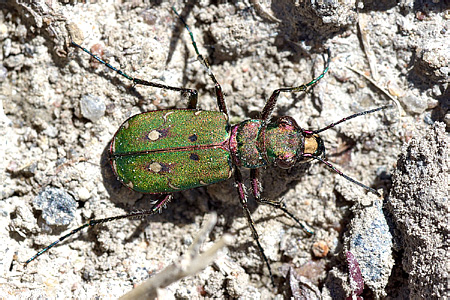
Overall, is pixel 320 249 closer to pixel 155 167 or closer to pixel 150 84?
pixel 155 167

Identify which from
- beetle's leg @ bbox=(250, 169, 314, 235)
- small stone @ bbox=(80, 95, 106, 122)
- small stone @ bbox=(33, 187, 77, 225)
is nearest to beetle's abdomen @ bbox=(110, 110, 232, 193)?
beetle's leg @ bbox=(250, 169, 314, 235)

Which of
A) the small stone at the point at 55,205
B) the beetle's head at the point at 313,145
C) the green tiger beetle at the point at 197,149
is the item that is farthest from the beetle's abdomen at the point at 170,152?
the beetle's head at the point at 313,145

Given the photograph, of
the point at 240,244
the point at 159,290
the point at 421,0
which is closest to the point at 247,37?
the point at 421,0

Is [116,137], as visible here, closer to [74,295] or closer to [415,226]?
[74,295]

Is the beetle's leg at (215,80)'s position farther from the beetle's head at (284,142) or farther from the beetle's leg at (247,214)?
the beetle's leg at (247,214)

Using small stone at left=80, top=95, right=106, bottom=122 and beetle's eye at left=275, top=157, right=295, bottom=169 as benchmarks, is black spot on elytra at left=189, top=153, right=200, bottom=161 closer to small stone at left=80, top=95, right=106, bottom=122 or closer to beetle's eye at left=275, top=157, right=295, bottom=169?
beetle's eye at left=275, top=157, right=295, bottom=169

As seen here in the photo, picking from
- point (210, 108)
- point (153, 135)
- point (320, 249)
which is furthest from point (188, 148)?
point (320, 249)
